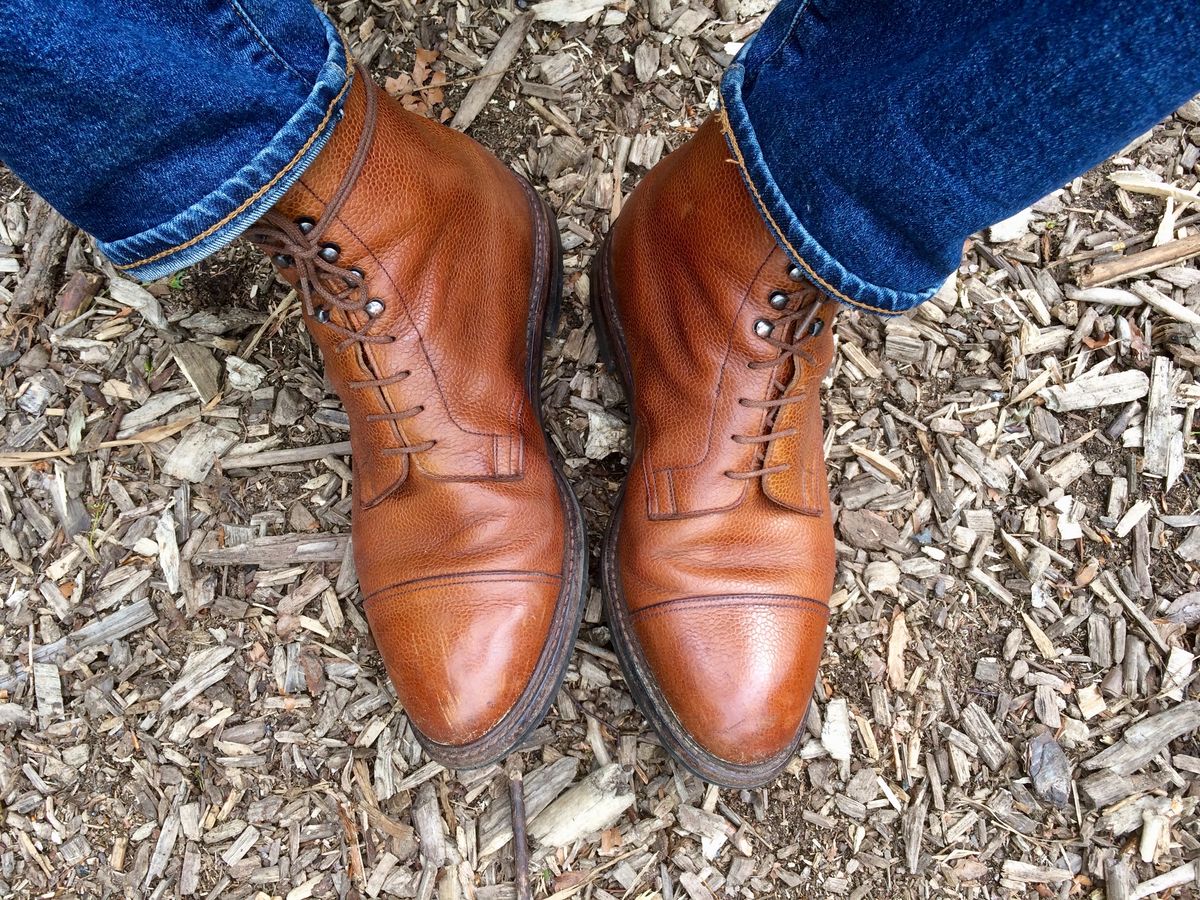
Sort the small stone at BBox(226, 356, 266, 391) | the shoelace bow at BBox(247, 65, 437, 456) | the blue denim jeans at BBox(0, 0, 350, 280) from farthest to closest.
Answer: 1. the small stone at BBox(226, 356, 266, 391)
2. the shoelace bow at BBox(247, 65, 437, 456)
3. the blue denim jeans at BBox(0, 0, 350, 280)

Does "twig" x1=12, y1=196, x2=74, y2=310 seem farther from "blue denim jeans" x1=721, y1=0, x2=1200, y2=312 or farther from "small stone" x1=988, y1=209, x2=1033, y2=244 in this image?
"small stone" x1=988, y1=209, x2=1033, y2=244

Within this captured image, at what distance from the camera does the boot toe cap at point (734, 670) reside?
1.56 metres

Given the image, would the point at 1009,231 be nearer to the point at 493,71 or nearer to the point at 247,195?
the point at 493,71

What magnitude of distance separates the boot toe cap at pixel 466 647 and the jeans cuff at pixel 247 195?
2.37 ft

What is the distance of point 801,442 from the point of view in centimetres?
165

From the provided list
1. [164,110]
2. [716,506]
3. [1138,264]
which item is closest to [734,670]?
[716,506]

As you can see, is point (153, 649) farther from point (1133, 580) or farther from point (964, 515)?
point (1133, 580)

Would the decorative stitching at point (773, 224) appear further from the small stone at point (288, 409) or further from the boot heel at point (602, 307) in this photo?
the small stone at point (288, 409)

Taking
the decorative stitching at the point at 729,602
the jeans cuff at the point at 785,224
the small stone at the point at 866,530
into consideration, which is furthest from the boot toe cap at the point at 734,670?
the jeans cuff at the point at 785,224

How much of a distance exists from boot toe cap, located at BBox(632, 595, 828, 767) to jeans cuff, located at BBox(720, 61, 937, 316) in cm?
63

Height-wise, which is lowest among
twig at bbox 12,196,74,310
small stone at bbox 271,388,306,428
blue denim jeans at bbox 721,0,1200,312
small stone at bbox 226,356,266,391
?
small stone at bbox 271,388,306,428

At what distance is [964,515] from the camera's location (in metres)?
1.99

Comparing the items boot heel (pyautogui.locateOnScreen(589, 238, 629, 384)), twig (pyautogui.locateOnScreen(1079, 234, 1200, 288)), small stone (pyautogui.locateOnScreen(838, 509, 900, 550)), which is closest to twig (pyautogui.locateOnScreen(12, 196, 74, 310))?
boot heel (pyautogui.locateOnScreen(589, 238, 629, 384))

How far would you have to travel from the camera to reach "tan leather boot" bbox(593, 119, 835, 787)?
1525 millimetres
